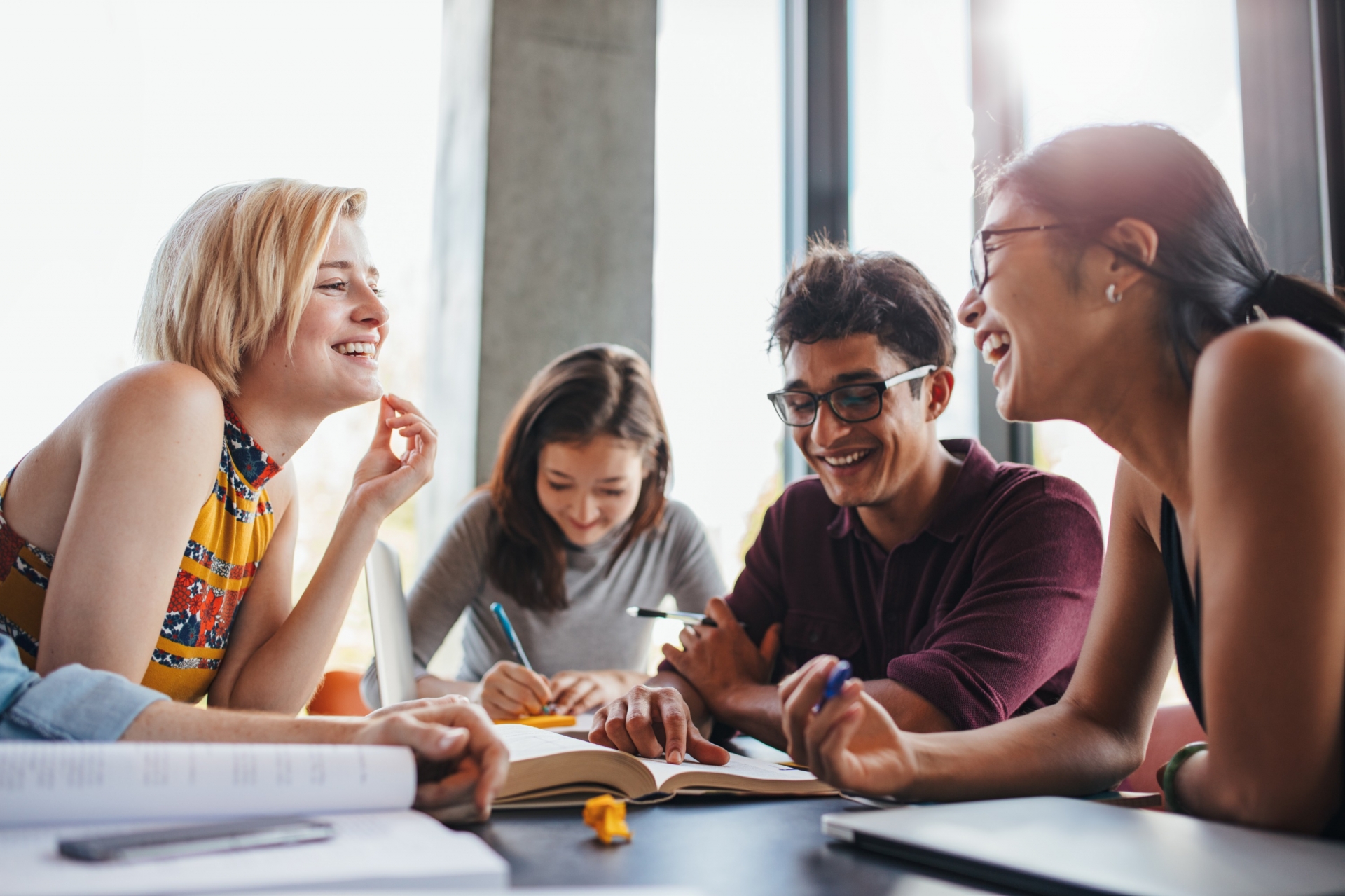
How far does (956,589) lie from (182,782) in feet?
3.91

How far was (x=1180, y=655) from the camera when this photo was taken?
1.12m

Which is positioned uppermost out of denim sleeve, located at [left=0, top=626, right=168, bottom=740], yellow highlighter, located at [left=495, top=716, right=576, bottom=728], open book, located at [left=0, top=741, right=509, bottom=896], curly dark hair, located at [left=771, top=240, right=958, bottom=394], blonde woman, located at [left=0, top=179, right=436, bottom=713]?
curly dark hair, located at [left=771, top=240, right=958, bottom=394]

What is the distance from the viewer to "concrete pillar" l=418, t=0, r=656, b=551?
3.49 metres

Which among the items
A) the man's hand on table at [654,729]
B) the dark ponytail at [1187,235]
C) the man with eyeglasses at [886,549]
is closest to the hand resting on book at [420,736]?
the man's hand on table at [654,729]

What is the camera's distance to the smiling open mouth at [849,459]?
172cm

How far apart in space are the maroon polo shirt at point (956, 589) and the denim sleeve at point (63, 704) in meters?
1.00

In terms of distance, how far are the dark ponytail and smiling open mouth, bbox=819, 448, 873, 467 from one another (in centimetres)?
63

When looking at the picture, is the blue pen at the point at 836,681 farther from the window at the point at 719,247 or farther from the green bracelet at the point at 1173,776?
the window at the point at 719,247

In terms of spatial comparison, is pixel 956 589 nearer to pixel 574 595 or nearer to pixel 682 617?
pixel 682 617

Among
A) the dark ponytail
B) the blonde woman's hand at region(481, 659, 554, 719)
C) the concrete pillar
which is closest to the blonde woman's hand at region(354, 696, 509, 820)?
the dark ponytail

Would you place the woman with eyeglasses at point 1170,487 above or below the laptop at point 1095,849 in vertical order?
above

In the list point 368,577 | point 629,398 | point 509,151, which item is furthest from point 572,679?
point 509,151

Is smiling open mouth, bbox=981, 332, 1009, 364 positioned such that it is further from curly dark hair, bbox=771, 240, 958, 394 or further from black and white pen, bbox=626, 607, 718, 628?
black and white pen, bbox=626, 607, 718, 628

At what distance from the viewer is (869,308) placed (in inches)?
68.0
